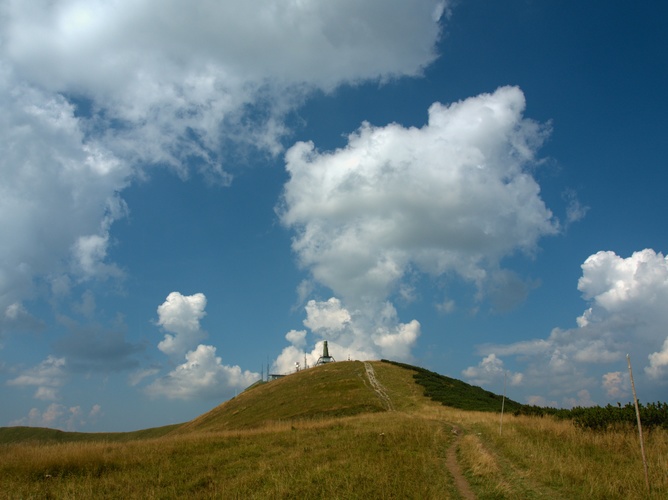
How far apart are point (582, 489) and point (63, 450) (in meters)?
21.0

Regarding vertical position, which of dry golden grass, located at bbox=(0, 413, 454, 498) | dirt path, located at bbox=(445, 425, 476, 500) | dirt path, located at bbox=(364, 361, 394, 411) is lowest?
dirt path, located at bbox=(445, 425, 476, 500)

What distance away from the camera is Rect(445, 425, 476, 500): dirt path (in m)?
14.2

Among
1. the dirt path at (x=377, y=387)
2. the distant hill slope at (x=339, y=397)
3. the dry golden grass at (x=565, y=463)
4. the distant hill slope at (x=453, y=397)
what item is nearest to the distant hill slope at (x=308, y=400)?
the distant hill slope at (x=339, y=397)

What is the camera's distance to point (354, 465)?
56.2ft

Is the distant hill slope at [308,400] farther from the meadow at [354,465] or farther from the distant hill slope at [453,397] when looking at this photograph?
the meadow at [354,465]

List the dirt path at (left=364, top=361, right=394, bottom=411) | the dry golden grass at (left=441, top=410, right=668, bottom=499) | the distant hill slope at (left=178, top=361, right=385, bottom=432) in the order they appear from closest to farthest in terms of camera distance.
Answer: the dry golden grass at (left=441, top=410, right=668, bottom=499), the distant hill slope at (left=178, top=361, right=385, bottom=432), the dirt path at (left=364, top=361, right=394, bottom=411)

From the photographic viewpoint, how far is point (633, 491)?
13109 millimetres

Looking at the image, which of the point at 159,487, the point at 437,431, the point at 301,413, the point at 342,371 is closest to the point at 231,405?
the point at 342,371

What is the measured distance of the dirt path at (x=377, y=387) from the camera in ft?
171

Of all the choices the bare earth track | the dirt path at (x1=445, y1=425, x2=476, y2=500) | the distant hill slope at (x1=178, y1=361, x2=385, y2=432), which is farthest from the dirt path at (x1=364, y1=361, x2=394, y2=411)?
the dirt path at (x1=445, y1=425, x2=476, y2=500)

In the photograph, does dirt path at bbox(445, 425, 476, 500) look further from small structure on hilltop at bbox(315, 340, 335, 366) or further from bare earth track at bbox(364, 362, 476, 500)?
small structure on hilltop at bbox(315, 340, 335, 366)

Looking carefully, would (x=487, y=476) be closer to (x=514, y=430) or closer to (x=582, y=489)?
(x=582, y=489)

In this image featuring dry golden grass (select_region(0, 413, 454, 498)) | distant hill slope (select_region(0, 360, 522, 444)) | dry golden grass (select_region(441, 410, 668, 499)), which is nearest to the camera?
dry golden grass (select_region(441, 410, 668, 499))

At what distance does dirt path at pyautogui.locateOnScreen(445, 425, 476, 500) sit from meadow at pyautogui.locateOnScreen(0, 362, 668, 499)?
12cm
